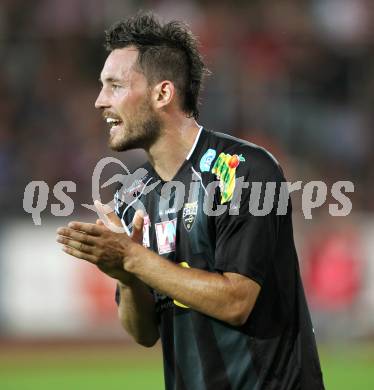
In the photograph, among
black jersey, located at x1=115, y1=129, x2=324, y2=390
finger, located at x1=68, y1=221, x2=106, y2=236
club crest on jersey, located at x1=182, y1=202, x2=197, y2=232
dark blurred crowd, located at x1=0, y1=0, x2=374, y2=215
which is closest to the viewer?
finger, located at x1=68, y1=221, x2=106, y2=236

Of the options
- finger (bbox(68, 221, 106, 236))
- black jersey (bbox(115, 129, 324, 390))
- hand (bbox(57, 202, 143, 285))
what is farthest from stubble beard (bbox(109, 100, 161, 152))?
finger (bbox(68, 221, 106, 236))

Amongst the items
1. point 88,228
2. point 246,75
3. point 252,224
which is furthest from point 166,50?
point 246,75

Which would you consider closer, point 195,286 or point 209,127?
point 195,286

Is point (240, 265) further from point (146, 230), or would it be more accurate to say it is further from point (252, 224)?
point (146, 230)

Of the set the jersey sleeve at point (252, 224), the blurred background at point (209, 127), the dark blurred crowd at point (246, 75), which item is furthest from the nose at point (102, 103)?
the dark blurred crowd at point (246, 75)

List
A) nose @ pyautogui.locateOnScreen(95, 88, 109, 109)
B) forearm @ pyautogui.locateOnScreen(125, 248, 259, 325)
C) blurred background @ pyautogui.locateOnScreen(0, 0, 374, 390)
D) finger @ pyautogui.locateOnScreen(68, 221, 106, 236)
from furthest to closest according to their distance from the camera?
blurred background @ pyautogui.locateOnScreen(0, 0, 374, 390)
nose @ pyautogui.locateOnScreen(95, 88, 109, 109)
forearm @ pyautogui.locateOnScreen(125, 248, 259, 325)
finger @ pyautogui.locateOnScreen(68, 221, 106, 236)

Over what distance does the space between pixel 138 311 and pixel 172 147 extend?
29.7 inches

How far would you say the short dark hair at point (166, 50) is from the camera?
4.45 meters

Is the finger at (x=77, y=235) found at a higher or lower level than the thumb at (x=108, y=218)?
lower

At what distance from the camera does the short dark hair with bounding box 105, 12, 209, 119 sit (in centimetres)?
445

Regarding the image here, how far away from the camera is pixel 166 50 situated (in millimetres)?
4484

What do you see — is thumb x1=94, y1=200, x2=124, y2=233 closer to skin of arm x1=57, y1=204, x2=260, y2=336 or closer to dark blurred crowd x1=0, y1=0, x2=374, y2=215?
skin of arm x1=57, y1=204, x2=260, y2=336

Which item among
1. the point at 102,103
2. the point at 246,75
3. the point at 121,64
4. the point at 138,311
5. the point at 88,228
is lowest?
the point at 138,311

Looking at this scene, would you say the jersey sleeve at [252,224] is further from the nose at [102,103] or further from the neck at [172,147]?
the nose at [102,103]
